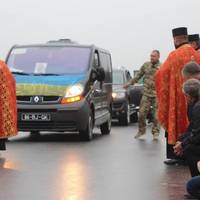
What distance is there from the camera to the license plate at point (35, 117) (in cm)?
1413

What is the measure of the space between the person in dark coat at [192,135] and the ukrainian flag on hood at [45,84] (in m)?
6.11

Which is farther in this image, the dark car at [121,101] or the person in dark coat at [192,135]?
the dark car at [121,101]

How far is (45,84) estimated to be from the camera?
14.4 m

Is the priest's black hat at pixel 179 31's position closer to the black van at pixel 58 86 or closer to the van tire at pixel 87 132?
the black van at pixel 58 86

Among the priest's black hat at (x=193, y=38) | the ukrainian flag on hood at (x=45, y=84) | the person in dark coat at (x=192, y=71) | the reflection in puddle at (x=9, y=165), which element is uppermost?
the priest's black hat at (x=193, y=38)

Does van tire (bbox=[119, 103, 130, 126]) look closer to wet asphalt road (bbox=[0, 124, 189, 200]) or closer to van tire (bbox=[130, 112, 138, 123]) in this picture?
van tire (bbox=[130, 112, 138, 123])

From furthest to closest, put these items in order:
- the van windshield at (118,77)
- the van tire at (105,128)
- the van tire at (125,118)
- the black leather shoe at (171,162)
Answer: the van windshield at (118,77) < the van tire at (125,118) < the van tire at (105,128) < the black leather shoe at (171,162)

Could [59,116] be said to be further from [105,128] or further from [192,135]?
[192,135]

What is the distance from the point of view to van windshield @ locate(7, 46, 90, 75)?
15.0m

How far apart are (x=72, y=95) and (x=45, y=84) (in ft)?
1.89

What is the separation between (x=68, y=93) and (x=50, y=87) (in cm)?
37

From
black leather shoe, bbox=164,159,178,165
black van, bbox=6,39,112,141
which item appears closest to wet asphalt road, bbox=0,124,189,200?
black leather shoe, bbox=164,159,178,165

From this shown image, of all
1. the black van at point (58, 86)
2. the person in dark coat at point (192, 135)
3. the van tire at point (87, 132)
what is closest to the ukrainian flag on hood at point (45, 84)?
the black van at point (58, 86)

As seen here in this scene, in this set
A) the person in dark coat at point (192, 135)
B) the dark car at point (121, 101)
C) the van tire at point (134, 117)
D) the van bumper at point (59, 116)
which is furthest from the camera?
the van tire at point (134, 117)
